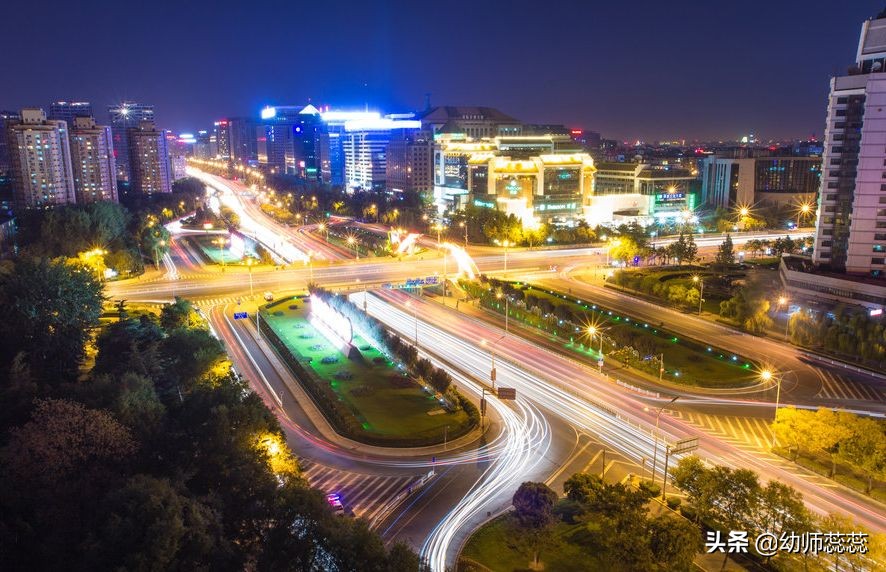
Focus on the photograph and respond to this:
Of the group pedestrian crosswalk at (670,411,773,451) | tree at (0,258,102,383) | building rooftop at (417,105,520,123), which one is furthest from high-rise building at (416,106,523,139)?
pedestrian crosswalk at (670,411,773,451)

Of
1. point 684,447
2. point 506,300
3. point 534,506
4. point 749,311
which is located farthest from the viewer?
point 506,300

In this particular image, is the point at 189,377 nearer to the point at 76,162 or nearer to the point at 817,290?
the point at 817,290

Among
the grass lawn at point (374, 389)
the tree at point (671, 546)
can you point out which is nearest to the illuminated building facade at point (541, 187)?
the grass lawn at point (374, 389)

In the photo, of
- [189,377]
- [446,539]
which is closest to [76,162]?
[189,377]

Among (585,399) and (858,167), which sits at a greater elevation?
(858,167)

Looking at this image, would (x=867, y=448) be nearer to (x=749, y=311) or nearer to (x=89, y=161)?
(x=749, y=311)

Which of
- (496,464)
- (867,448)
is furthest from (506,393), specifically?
(867,448)
